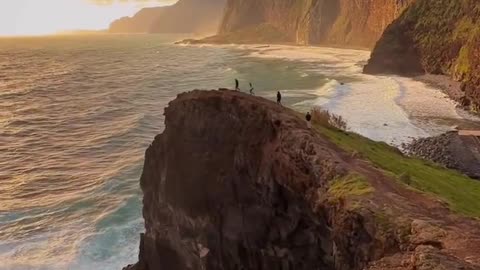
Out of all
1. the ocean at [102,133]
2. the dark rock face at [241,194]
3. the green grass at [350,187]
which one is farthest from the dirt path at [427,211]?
the ocean at [102,133]

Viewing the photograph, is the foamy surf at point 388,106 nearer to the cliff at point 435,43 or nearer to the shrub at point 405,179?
the cliff at point 435,43

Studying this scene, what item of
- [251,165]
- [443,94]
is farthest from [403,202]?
[443,94]

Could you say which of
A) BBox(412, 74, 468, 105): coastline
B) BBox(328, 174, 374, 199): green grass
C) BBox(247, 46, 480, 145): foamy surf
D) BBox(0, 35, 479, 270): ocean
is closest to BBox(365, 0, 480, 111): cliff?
BBox(412, 74, 468, 105): coastline

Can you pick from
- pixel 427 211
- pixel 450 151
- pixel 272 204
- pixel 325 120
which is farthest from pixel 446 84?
pixel 427 211

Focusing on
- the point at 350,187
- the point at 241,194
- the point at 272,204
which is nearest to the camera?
the point at 350,187

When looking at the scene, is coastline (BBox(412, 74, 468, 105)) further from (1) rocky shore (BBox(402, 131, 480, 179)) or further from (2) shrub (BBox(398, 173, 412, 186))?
(2) shrub (BBox(398, 173, 412, 186))

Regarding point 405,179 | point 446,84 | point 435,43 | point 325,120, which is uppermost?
point 435,43

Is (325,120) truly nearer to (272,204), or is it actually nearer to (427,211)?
(272,204)

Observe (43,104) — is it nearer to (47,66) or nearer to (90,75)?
Result: (90,75)
